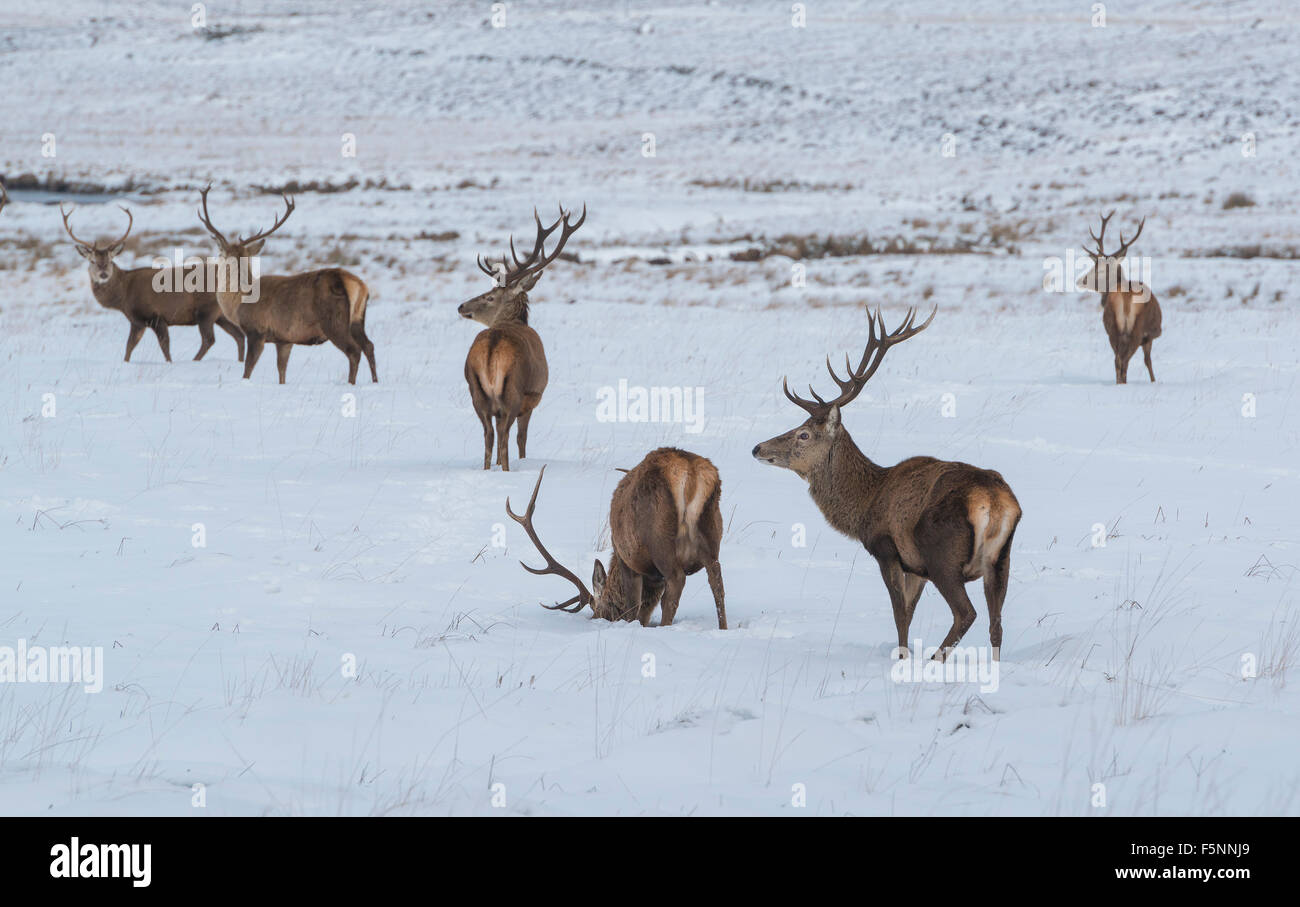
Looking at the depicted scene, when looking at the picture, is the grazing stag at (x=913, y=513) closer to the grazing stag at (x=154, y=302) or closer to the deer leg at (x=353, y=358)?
the deer leg at (x=353, y=358)

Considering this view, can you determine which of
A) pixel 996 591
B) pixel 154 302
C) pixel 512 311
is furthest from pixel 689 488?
pixel 154 302

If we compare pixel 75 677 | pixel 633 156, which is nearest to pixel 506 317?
pixel 75 677

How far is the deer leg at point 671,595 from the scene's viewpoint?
23.0ft

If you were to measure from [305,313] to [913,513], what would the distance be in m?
10.4

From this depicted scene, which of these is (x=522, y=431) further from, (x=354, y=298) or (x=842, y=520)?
(x=842, y=520)

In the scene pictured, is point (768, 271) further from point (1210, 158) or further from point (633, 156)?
point (633, 156)

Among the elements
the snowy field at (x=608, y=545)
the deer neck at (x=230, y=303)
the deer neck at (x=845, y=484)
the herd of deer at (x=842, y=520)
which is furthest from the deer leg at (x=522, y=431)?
the deer neck at (x=230, y=303)

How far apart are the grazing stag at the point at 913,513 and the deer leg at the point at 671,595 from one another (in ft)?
2.78

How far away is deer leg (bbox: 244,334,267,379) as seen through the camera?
15.5 metres

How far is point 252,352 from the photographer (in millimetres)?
15523

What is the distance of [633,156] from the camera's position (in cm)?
6506

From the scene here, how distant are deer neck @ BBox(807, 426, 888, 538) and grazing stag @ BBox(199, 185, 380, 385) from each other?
8.91 metres
